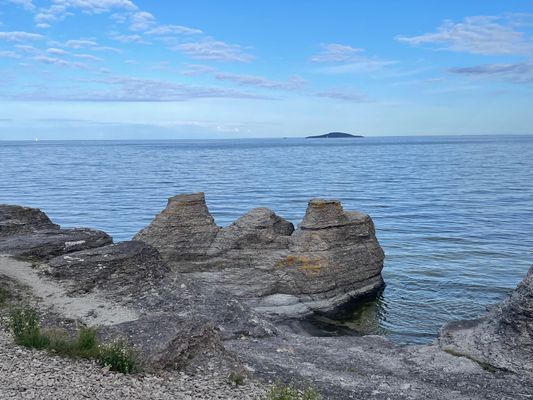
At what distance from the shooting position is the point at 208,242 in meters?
35.9

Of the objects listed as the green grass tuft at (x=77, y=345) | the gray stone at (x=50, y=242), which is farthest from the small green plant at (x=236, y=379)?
the gray stone at (x=50, y=242)

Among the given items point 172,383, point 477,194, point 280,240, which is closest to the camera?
point 172,383

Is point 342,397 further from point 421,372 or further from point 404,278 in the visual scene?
point 404,278

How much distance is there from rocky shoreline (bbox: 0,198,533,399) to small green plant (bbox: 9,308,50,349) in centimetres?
55

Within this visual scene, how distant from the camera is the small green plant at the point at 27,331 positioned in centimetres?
1777

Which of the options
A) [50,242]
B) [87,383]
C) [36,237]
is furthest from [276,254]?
[87,383]

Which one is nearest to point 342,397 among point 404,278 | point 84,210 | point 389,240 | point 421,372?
point 421,372

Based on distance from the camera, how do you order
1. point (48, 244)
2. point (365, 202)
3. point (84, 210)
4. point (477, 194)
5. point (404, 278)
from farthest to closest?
1. point (477, 194)
2. point (365, 202)
3. point (84, 210)
4. point (404, 278)
5. point (48, 244)

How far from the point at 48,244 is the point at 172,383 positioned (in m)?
13.6

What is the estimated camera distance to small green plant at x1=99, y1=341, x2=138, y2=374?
1636 centimetres

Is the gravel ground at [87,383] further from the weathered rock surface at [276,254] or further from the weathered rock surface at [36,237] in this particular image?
the weathered rock surface at [276,254]

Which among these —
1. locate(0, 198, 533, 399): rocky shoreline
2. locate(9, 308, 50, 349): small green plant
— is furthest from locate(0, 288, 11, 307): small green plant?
locate(9, 308, 50, 349): small green plant

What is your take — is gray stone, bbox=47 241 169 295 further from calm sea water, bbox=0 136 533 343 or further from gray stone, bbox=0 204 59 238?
calm sea water, bbox=0 136 533 343

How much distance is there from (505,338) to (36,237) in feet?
67.2
